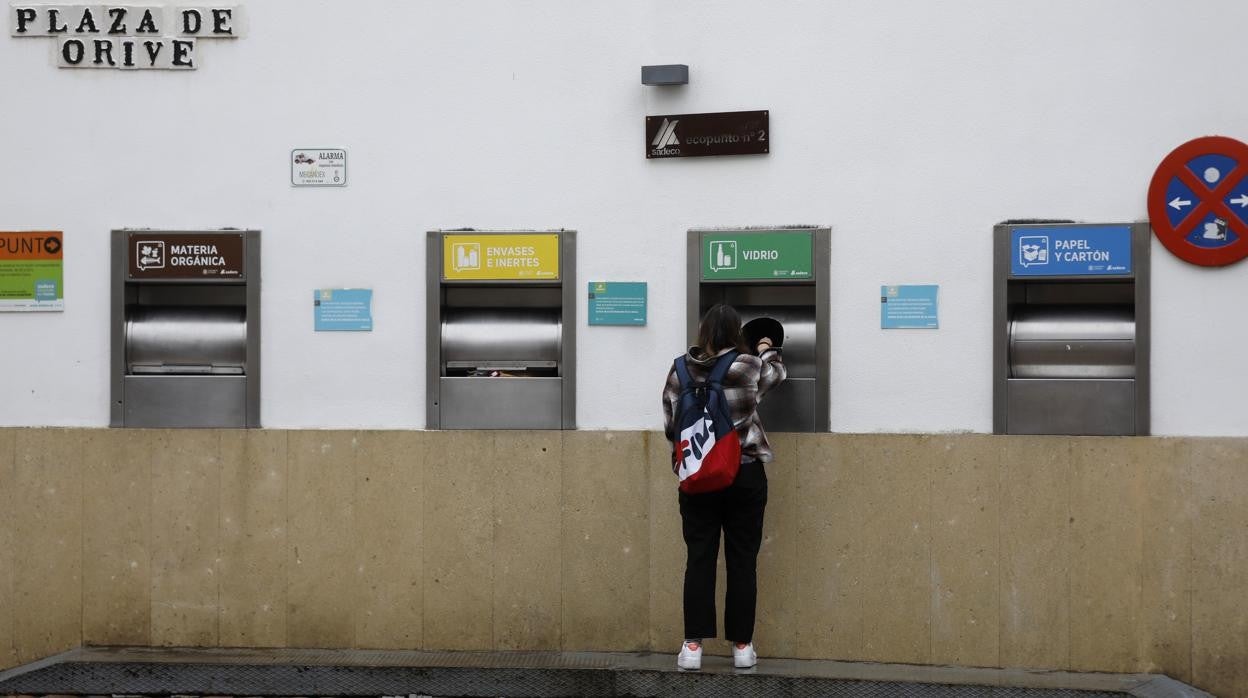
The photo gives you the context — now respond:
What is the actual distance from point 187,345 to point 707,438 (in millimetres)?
2771

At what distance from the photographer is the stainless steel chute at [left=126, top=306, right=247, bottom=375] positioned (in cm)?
652

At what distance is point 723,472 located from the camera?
18.0 feet

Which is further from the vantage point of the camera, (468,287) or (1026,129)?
(468,287)

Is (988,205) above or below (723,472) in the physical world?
above

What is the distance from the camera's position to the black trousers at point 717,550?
572cm

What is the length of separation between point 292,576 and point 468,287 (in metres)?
1.67

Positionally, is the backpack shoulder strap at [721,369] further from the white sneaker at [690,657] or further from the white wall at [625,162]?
the white sneaker at [690,657]

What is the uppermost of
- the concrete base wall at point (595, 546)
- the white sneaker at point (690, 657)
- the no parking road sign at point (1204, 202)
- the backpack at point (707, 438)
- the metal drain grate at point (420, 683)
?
the no parking road sign at point (1204, 202)

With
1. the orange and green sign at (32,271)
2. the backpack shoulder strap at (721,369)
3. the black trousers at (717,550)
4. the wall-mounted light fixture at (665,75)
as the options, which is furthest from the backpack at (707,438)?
the orange and green sign at (32,271)

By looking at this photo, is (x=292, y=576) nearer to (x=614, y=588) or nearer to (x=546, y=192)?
(x=614, y=588)

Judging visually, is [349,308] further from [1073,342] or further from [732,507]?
[1073,342]

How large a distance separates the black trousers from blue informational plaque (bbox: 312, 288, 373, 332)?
185cm

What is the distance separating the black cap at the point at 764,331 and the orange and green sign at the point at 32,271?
11.2 feet

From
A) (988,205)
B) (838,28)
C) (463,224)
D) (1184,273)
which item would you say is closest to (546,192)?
(463,224)
